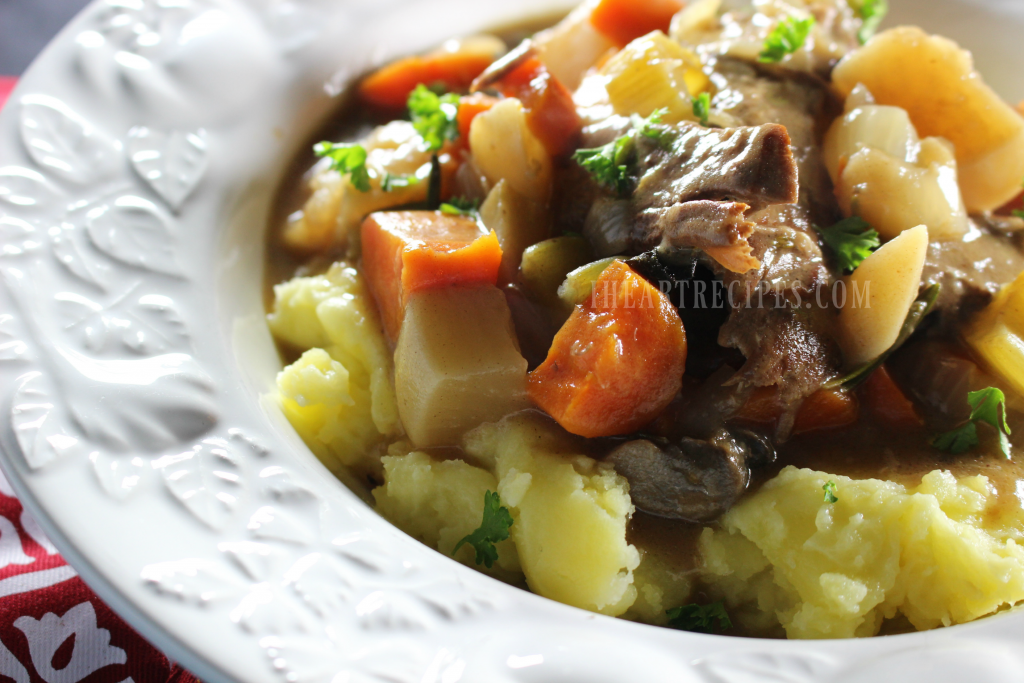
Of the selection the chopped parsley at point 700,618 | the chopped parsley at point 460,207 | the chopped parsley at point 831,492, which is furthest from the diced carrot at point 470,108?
the chopped parsley at point 700,618

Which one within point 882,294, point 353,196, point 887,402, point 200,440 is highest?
point 353,196

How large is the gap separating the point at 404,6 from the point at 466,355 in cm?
327

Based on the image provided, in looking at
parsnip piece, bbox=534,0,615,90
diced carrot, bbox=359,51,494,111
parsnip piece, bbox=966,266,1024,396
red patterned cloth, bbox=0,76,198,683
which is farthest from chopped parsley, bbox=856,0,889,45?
red patterned cloth, bbox=0,76,198,683

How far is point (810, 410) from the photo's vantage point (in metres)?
3.36

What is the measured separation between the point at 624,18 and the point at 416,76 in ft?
Answer: 4.32

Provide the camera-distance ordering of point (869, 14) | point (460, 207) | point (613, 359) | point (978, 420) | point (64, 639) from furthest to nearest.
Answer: point (869, 14)
point (460, 207)
point (978, 420)
point (613, 359)
point (64, 639)

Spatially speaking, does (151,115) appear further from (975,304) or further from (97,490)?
(975,304)

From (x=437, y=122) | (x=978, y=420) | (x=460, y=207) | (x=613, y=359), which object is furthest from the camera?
(x=437, y=122)

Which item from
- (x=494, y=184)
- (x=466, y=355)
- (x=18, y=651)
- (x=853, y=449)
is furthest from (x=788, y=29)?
(x=18, y=651)

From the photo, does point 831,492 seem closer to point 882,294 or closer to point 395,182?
point 882,294

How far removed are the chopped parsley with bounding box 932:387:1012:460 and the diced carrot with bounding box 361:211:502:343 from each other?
193cm

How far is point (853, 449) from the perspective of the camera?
336cm

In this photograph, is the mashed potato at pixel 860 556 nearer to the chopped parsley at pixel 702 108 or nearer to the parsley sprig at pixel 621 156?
the parsley sprig at pixel 621 156

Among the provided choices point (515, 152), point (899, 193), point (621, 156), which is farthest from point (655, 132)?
point (899, 193)
